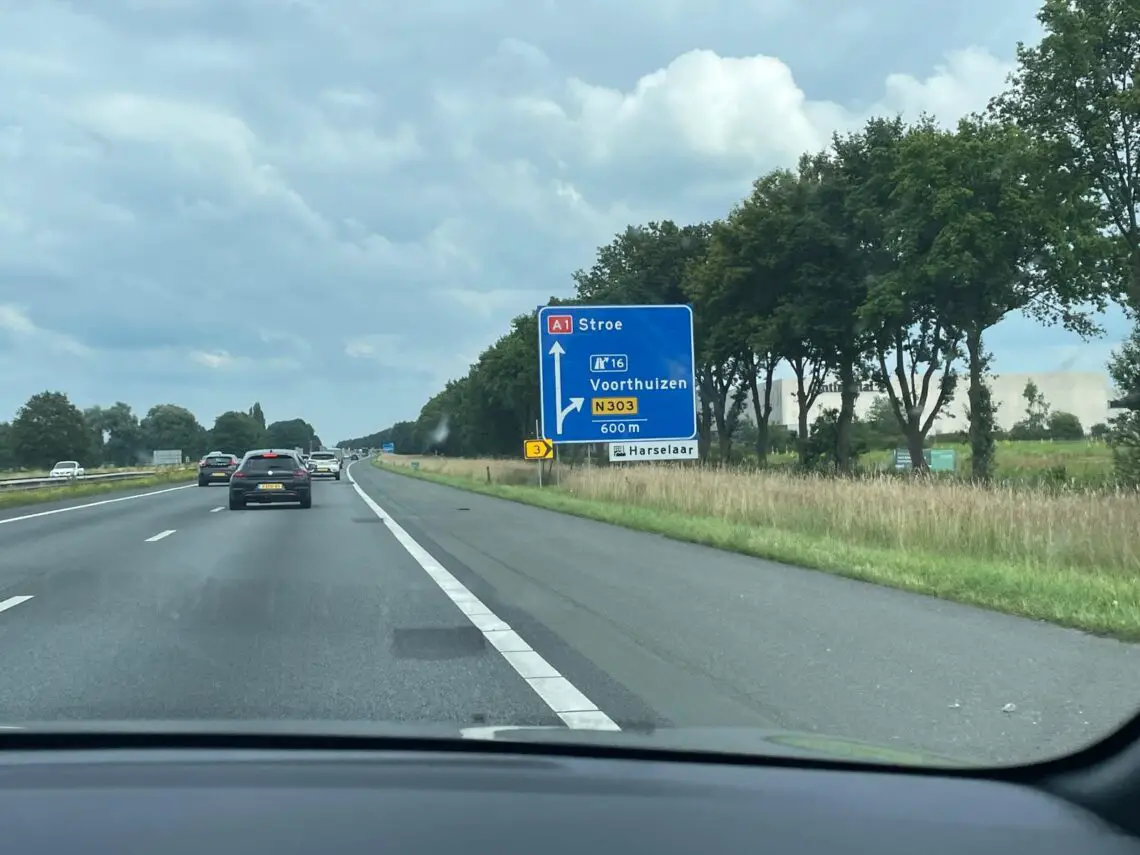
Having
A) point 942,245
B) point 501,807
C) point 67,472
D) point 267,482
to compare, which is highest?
point 942,245

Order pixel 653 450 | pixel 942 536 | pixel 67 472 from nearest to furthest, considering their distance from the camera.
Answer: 1. pixel 942 536
2. pixel 653 450
3. pixel 67 472

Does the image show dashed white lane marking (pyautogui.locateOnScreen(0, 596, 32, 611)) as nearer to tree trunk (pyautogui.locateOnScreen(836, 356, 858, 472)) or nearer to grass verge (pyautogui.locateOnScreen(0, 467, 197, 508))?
grass verge (pyautogui.locateOnScreen(0, 467, 197, 508))

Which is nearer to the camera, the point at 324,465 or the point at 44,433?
the point at 324,465

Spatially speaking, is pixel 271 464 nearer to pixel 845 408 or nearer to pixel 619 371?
pixel 619 371

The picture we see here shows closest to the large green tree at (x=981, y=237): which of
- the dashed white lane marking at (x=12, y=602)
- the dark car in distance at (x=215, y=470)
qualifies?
the dark car in distance at (x=215, y=470)

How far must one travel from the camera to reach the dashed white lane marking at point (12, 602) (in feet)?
37.8

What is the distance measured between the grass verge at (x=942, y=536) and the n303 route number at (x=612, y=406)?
8.32ft

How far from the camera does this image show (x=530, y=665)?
8.27m

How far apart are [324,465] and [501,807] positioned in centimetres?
6826

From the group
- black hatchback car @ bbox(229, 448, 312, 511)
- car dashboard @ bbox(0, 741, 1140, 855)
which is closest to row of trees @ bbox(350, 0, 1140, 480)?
black hatchback car @ bbox(229, 448, 312, 511)

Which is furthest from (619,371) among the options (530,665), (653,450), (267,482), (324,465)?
(324,465)

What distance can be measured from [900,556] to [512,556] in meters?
5.12

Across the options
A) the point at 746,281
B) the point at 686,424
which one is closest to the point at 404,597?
the point at 686,424

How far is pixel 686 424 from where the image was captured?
93.4 feet
